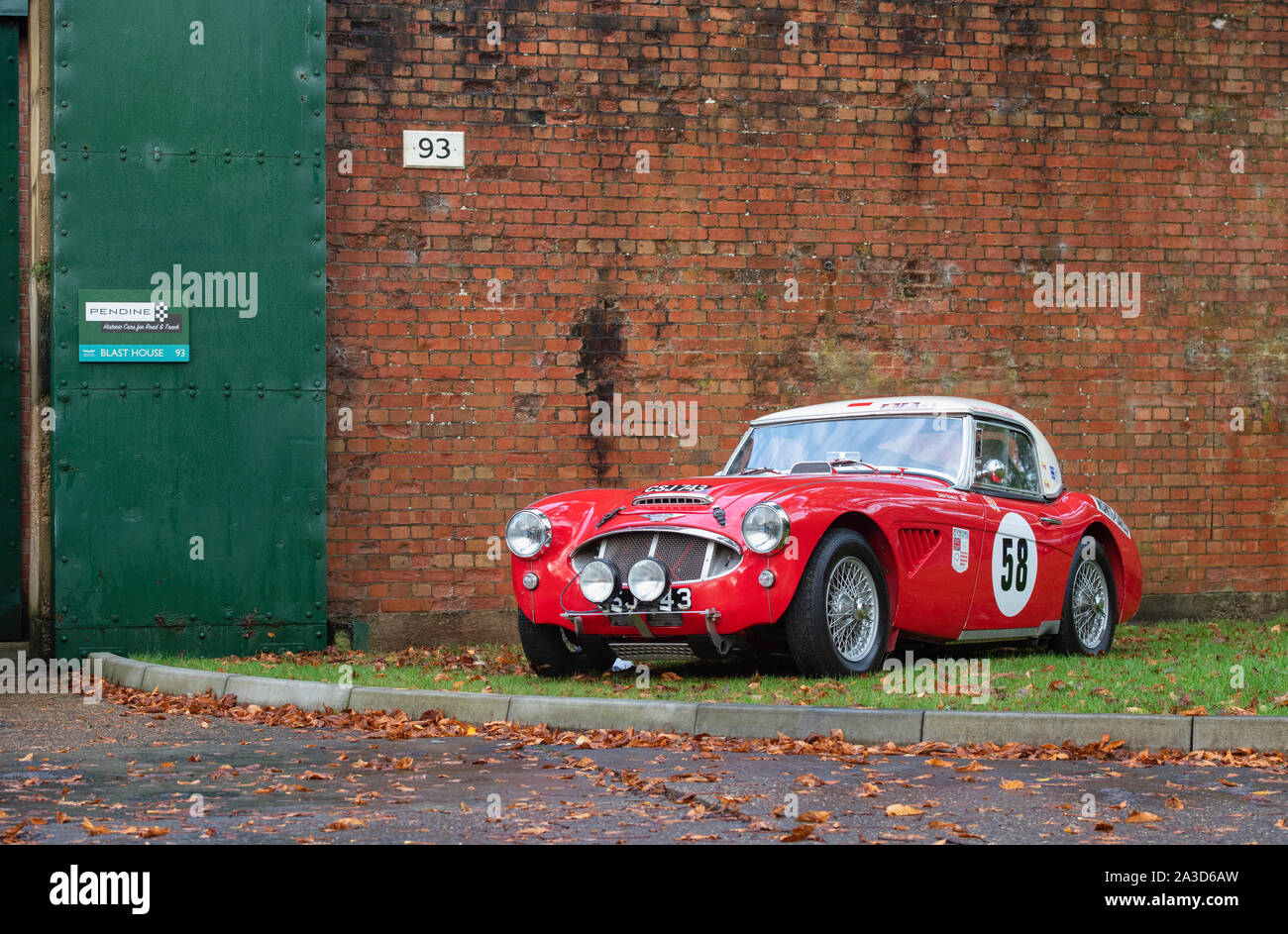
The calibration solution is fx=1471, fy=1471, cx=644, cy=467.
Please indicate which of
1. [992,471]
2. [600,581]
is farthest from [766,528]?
[992,471]

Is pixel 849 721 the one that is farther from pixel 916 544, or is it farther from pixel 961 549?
pixel 961 549

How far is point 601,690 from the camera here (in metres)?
7.46

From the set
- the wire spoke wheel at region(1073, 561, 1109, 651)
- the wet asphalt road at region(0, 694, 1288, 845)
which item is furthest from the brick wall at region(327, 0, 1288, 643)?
the wet asphalt road at region(0, 694, 1288, 845)

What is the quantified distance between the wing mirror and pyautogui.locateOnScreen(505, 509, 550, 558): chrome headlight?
2.66 metres

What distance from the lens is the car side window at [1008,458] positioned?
8.89 meters

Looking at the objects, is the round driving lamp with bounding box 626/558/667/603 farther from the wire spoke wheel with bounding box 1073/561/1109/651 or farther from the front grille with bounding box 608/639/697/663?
the wire spoke wheel with bounding box 1073/561/1109/651

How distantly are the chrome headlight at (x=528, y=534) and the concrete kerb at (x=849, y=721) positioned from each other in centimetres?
100

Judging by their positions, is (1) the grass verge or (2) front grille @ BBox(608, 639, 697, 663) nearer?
(1) the grass verge

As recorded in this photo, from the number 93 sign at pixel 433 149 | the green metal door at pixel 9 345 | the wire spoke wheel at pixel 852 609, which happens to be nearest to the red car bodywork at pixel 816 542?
the wire spoke wheel at pixel 852 609

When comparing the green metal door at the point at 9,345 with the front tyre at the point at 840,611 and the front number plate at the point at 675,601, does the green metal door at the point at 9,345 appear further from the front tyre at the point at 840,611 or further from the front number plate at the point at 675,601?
the front tyre at the point at 840,611

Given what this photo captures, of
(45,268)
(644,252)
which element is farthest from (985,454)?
(45,268)

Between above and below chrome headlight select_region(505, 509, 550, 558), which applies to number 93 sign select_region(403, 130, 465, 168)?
above

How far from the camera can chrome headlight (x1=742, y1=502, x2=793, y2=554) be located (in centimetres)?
724

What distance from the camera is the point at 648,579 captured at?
7.39 meters
